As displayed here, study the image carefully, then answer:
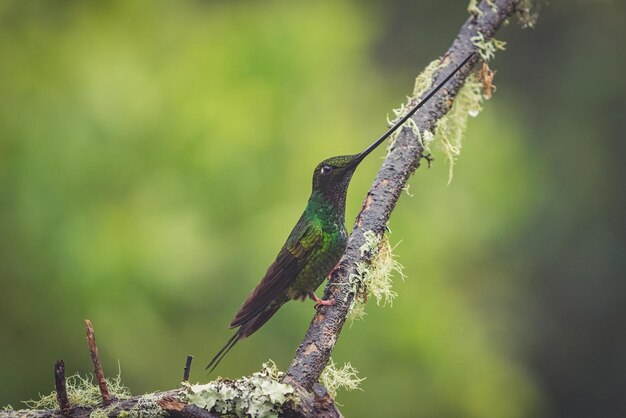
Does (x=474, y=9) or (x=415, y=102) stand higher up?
(x=474, y=9)

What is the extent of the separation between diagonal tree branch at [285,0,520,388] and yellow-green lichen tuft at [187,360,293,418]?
0.27ft

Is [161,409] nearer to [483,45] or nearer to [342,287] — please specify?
[342,287]

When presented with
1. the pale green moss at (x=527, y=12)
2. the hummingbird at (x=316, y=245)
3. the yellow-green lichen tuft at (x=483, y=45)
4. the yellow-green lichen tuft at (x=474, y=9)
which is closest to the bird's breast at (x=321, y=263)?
the hummingbird at (x=316, y=245)

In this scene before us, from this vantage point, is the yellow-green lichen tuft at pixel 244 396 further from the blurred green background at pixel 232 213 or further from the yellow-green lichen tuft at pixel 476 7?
the blurred green background at pixel 232 213

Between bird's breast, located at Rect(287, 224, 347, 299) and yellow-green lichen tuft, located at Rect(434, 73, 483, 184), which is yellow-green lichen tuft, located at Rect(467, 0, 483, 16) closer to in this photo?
yellow-green lichen tuft, located at Rect(434, 73, 483, 184)

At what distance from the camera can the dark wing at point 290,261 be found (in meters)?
2.29

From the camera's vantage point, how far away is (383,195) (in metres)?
2.51

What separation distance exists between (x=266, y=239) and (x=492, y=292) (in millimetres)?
2682

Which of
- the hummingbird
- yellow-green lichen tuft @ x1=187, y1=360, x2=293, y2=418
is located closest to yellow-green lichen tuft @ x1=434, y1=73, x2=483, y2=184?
the hummingbird

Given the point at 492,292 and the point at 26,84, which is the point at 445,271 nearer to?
the point at 492,292

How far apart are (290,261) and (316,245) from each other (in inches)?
3.7

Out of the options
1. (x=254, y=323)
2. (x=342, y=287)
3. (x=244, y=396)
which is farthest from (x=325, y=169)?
(x=244, y=396)

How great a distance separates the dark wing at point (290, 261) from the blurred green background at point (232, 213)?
238 centimetres

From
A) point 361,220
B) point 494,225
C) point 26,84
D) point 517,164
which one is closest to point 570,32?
point 517,164
